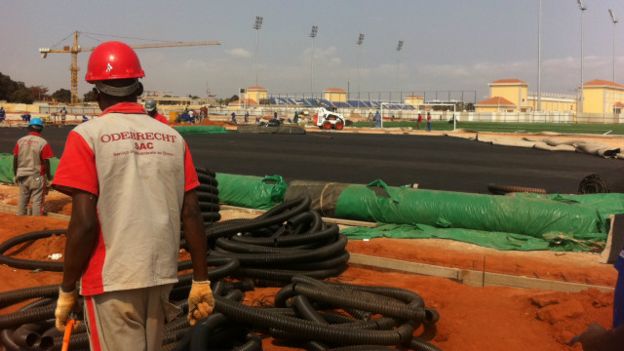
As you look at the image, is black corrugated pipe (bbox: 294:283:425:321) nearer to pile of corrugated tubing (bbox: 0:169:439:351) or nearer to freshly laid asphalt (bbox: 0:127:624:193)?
pile of corrugated tubing (bbox: 0:169:439:351)

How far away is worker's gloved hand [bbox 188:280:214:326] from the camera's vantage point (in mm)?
2941

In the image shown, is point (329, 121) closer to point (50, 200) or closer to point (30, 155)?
point (50, 200)

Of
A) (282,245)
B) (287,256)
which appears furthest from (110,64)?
(282,245)

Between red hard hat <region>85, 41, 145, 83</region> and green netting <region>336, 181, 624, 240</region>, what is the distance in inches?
281

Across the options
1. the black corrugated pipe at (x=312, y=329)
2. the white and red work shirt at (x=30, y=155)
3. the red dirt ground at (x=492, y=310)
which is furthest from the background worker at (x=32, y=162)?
the black corrugated pipe at (x=312, y=329)

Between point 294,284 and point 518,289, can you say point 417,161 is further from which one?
point 294,284

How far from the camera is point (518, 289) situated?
20.4ft

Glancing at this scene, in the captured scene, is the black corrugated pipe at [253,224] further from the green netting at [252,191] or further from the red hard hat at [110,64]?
the red hard hat at [110,64]

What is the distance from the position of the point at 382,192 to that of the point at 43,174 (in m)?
6.08

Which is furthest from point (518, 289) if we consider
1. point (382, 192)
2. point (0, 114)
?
point (0, 114)

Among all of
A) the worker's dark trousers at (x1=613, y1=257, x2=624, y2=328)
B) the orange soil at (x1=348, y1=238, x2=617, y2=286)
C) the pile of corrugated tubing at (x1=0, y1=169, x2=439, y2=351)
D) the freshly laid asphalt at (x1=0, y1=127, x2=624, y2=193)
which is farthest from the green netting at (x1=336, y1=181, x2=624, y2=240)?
the worker's dark trousers at (x1=613, y1=257, x2=624, y2=328)

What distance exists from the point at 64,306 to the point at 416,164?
1623 centimetres

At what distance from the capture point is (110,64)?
109 inches

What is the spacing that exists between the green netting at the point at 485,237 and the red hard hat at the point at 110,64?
645 cm
